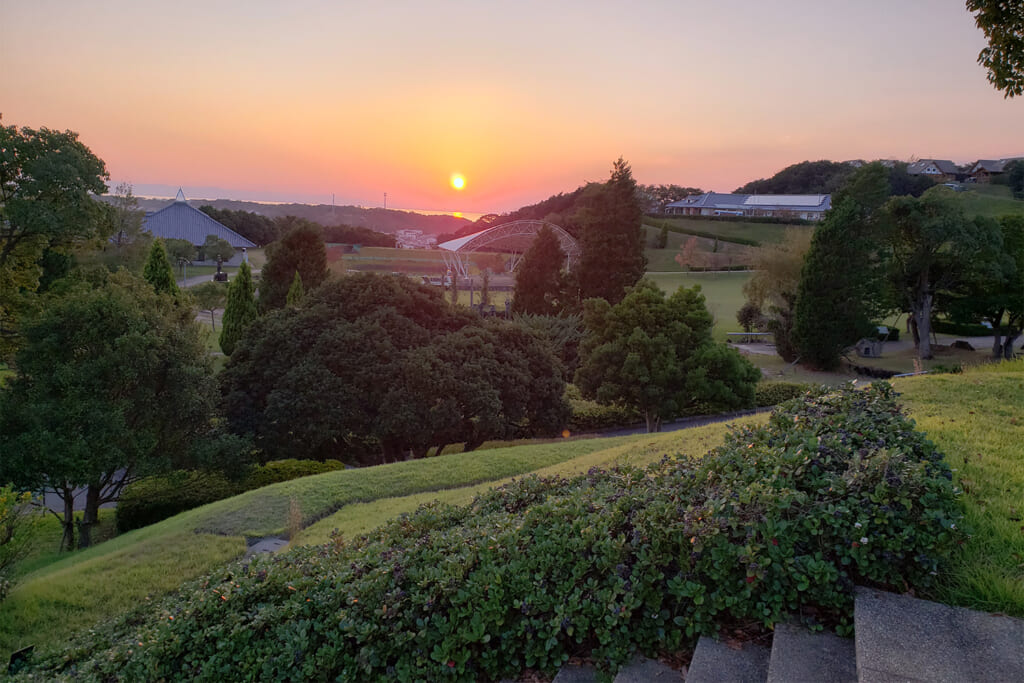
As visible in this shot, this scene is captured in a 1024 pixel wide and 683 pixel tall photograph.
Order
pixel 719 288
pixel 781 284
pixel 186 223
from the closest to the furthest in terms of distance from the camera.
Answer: pixel 781 284, pixel 719 288, pixel 186 223

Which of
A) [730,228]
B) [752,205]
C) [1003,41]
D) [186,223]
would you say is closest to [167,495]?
[1003,41]

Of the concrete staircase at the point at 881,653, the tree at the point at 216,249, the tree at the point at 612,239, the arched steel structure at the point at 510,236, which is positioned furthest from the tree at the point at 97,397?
the tree at the point at 216,249

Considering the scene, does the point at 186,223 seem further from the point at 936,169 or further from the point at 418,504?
the point at 936,169

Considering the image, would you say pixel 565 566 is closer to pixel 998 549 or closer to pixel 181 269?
pixel 998 549

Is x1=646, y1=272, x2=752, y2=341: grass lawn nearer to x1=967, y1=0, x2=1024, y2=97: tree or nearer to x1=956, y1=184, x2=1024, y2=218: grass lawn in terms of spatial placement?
x1=956, y1=184, x2=1024, y2=218: grass lawn

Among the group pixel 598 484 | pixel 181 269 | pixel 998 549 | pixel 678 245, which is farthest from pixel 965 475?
pixel 678 245

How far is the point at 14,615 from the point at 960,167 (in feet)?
254

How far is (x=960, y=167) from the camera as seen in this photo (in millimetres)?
61875

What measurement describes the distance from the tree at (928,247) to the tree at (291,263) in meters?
25.8

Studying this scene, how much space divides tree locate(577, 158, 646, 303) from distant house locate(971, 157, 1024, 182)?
35081 millimetres

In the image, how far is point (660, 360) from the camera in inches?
610

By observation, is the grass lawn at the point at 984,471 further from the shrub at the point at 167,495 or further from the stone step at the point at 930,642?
the shrub at the point at 167,495

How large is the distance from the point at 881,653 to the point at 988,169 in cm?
6516

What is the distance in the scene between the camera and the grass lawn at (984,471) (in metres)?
2.38
